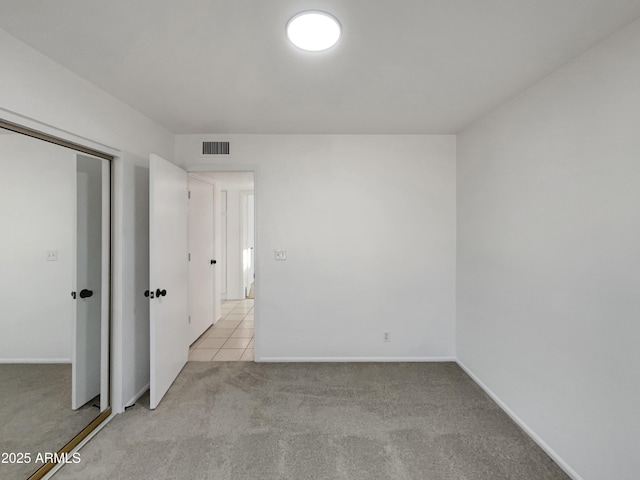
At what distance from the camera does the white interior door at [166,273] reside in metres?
A: 2.27

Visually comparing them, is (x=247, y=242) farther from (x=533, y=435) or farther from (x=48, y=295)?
(x=533, y=435)

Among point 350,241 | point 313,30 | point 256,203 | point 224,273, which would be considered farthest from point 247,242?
point 313,30

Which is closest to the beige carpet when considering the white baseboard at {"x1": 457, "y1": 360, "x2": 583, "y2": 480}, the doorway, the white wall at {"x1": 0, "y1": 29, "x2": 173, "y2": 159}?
the white baseboard at {"x1": 457, "y1": 360, "x2": 583, "y2": 480}

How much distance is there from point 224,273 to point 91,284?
3938 millimetres

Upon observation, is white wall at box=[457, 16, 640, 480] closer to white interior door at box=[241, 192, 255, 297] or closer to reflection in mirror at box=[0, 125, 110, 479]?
reflection in mirror at box=[0, 125, 110, 479]

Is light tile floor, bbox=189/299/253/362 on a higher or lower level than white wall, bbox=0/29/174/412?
lower

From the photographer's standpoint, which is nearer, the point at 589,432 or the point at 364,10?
the point at 364,10

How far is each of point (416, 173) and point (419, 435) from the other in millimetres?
2365

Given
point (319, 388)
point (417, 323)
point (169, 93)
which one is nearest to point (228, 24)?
point (169, 93)

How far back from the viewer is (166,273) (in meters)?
2.48

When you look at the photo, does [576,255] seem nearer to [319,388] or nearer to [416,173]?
[416,173]

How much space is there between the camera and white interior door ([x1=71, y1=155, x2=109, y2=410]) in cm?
192

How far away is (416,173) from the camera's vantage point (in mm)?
3064

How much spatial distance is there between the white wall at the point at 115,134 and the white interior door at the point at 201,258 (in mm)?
800
